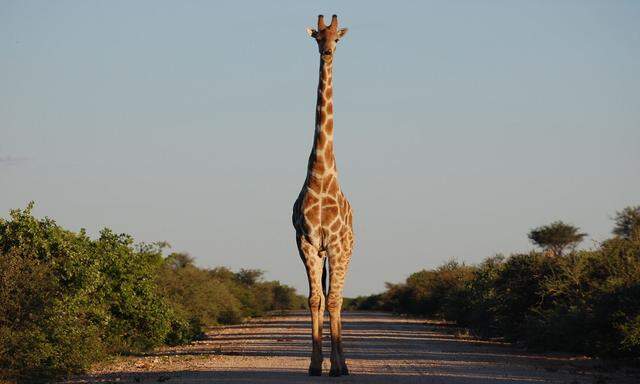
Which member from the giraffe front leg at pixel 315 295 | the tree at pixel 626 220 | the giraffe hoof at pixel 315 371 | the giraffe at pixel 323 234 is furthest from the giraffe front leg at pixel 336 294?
the tree at pixel 626 220

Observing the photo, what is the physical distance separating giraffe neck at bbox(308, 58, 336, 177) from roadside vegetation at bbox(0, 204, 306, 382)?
5658mm

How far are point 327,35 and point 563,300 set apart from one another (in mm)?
12486

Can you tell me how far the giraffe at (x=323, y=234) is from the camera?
1830 centimetres

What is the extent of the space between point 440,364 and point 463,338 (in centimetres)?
1095

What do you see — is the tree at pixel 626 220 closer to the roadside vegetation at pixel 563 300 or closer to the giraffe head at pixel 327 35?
the roadside vegetation at pixel 563 300

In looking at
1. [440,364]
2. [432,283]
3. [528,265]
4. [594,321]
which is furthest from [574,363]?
[432,283]

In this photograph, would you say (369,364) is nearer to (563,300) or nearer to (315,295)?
(315,295)

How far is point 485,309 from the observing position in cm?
3353

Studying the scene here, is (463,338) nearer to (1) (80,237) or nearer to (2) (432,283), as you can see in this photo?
(1) (80,237)

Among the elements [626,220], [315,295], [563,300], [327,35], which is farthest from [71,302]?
[626,220]

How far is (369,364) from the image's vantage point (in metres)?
20.9

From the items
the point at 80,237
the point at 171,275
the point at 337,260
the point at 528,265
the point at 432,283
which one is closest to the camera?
A: the point at 337,260

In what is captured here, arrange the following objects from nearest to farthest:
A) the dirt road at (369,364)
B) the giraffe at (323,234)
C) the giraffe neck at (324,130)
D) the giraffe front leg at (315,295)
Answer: the dirt road at (369,364) < the giraffe front leg at (315,295) < the giraffe at (323,234) < the giraffe neck at (324,130)

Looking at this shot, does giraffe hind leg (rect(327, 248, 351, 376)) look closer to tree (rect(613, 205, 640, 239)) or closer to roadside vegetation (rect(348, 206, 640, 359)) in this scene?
roadside vegetation (rect(348, 206, 640, 359))
